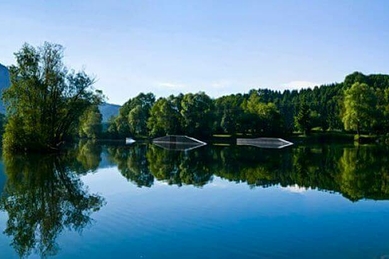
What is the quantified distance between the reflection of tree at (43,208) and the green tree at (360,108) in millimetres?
74852

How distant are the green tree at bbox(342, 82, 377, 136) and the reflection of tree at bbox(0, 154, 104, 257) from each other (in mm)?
74852

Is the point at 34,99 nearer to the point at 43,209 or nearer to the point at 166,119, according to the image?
the point at 43,209

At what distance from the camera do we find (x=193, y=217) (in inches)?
535

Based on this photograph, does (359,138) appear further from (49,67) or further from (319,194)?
(319,194)

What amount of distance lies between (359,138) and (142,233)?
275 ft

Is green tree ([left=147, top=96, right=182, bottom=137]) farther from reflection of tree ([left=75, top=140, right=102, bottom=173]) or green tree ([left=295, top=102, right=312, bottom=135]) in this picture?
reflection of tree ([left=75, top=140, right=102, bottom=173])

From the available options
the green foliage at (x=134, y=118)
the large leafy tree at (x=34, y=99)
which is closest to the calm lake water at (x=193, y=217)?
the large leafy tree at (x=34, y=99)

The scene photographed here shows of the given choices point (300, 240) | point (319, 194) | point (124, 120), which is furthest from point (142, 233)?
point (124, 120)

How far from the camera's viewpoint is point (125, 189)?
20156 mm

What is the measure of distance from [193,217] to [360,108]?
80327mm

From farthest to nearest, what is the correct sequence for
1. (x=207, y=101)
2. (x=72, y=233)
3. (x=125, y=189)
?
(x=207, y=101)
(x=125, y=189)
(x=72, y=233)

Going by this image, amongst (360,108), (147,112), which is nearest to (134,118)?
(147,112)

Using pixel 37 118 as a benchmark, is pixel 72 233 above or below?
below

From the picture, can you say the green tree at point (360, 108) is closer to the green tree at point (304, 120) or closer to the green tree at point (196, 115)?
the green tree at point (304, 120)
